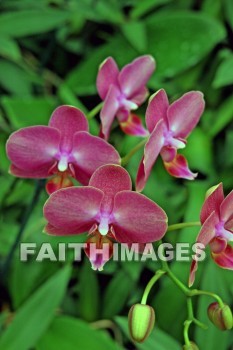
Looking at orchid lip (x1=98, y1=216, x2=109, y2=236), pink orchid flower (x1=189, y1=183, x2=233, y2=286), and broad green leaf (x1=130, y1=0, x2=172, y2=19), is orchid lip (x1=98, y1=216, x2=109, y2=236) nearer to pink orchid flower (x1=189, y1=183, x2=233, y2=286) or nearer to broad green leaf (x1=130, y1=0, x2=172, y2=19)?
pink orchid flower (x1=189, y1=183, x2=233, y2=286)

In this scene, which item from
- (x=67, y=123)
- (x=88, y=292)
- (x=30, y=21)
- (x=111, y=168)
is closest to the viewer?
(x=111, y=168)

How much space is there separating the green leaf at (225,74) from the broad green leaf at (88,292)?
442 millimetres

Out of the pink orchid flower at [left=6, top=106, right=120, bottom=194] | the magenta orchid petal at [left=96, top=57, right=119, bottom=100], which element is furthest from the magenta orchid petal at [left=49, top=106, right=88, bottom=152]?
the magenta orchid petal at [left=96, top=57, right=119, bottom=100]

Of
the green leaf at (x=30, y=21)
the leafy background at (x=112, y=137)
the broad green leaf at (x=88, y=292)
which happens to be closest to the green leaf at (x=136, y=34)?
the leafy background at (x=112, y=137)

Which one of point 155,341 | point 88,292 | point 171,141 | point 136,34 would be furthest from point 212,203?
point 136,34

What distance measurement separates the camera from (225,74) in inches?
59.6

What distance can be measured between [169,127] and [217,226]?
0.14 metres

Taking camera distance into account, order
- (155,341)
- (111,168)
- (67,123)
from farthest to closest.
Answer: (155,341), (67,123), (111,168)

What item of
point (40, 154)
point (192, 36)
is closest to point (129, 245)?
point (40, 154)

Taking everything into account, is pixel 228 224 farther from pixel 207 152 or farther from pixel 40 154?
pixel 207 152

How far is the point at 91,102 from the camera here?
1.82 metres

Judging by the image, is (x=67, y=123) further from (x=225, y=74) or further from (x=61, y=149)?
(x=225, y=74)

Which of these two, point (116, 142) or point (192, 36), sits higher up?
point (192, 36)

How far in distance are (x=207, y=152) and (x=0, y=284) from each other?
0.52 m
